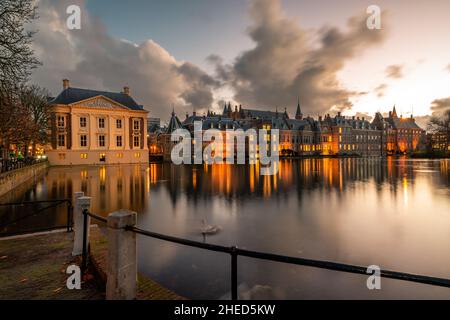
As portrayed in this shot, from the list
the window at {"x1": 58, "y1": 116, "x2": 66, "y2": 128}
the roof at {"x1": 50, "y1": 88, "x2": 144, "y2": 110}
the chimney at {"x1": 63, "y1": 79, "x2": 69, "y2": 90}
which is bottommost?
the window at {"x1": 58, "y1": 116, "x2": 66, "y2": 128}

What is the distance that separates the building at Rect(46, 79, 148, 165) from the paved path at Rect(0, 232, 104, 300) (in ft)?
171

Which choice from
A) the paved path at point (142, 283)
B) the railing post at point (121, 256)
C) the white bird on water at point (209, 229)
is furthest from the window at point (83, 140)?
the railing post at point (121, 256)

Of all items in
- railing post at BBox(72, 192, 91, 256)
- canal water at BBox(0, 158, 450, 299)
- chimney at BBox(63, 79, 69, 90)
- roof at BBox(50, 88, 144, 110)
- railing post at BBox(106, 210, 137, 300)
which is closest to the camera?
railing post at BBox(106, 210, 137, 300)

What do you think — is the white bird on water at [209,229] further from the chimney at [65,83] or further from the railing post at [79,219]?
the chimney at [65,83]

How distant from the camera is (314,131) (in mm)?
106875

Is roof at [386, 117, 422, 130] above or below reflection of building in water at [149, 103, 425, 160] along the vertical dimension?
above

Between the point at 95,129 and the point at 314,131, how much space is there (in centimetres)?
8502

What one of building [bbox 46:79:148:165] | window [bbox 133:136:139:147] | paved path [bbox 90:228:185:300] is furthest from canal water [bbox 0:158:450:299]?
window [bbox 133:136:139:147]

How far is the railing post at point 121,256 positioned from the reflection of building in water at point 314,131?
77.2 metres

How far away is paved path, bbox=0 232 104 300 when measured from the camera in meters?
4.71

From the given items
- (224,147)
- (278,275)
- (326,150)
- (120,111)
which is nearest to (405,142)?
(326,150)

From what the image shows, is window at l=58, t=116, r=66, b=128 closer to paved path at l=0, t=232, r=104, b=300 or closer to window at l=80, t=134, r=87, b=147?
window at l=80, t=134, r=87, b=147
